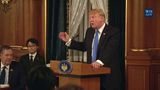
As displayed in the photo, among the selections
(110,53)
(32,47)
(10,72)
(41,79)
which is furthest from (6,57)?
(41,79)

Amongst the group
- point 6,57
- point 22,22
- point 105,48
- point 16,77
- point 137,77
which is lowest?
point 137,77

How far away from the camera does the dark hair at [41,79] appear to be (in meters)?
2.16

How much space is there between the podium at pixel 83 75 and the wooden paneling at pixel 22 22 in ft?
11.1

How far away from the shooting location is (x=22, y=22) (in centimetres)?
816

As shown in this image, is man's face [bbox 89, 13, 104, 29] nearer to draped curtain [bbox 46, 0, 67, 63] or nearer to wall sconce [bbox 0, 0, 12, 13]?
draped curtain [bbox 46, 0, 67, 63]

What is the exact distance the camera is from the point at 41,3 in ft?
25.9

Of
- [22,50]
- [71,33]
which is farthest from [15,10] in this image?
[71,33]

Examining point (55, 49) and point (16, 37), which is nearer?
point (55, 49)

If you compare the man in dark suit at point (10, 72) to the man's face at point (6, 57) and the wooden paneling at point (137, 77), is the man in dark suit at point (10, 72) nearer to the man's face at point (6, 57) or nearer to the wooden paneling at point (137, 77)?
the man's face at point (6, 57)

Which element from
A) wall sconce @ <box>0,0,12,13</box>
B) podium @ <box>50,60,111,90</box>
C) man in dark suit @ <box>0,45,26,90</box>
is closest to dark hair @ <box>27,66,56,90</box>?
podium @ <box>50,60,111,90</box>

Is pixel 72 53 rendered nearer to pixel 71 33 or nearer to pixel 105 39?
pixel 71 33

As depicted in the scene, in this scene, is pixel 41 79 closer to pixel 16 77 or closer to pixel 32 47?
pixel 16 77

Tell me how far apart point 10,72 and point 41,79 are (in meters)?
2.93

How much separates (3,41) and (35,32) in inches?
36.2
